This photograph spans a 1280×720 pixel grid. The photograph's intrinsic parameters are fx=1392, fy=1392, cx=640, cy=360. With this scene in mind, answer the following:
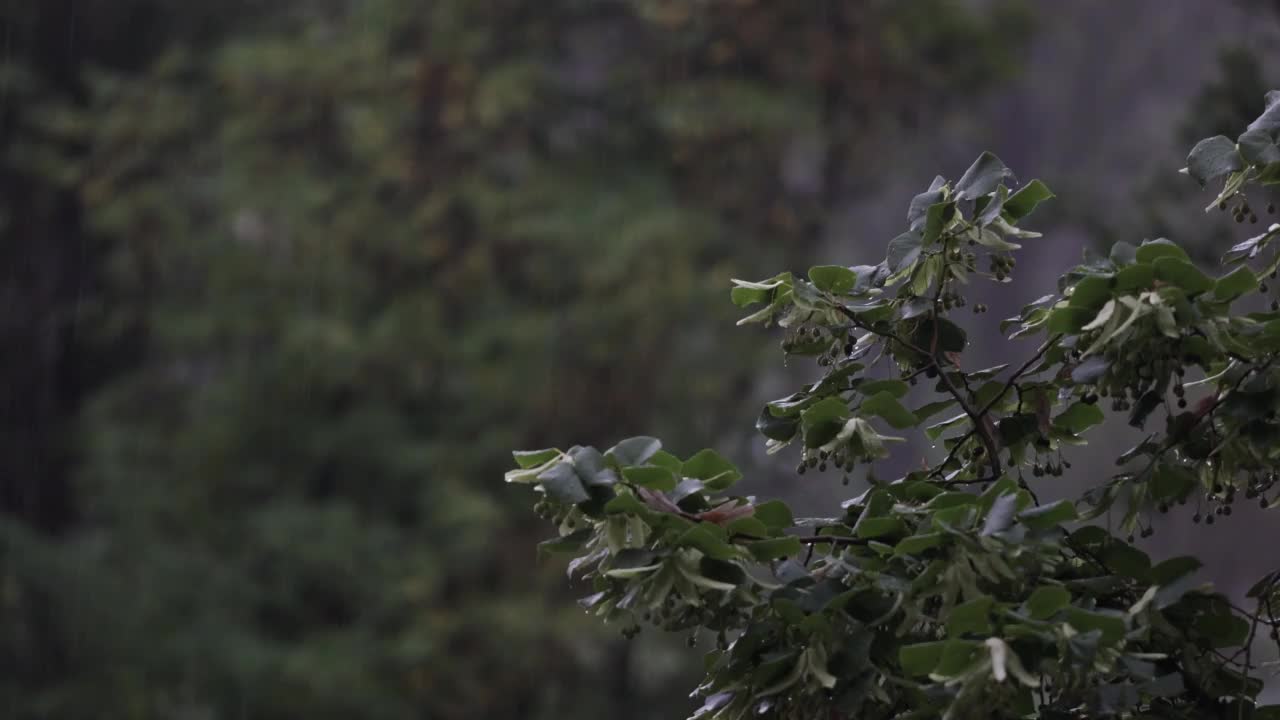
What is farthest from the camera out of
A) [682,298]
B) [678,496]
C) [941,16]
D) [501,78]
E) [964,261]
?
[941,16]

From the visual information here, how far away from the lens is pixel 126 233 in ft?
19.8

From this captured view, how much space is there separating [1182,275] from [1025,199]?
178 millimetres

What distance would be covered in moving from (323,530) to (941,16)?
3441 mm

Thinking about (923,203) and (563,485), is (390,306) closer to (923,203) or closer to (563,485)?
(923,203)

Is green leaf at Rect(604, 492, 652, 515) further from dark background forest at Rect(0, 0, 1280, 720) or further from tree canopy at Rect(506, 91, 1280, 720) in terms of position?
dark background forest at Rect(0, 0, 1280, 720)

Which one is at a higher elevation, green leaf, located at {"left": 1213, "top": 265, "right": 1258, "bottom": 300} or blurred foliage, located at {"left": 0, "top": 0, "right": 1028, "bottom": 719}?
green leaf, located at {"left": 1213, "top": 265, "right": 1258, "bottom": 300}

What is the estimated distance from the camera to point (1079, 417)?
4.02ft

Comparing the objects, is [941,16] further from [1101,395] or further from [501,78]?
[1101,395]

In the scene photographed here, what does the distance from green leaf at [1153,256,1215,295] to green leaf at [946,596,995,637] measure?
0.29 meters

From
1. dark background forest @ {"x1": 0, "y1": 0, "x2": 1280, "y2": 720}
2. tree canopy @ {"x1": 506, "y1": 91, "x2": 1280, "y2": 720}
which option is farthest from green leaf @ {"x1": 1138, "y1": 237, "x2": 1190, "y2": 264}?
dark background forest @ {"x1": 0, "y1": 0, "x2": 1280, "y2": 720}

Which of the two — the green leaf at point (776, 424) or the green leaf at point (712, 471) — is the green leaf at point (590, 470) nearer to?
the green leaf at point (712, 471)

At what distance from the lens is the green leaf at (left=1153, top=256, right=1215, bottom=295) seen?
1.02m

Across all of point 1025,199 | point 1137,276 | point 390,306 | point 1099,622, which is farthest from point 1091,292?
point 390,306

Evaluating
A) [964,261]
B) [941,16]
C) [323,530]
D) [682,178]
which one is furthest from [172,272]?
[964,261]
